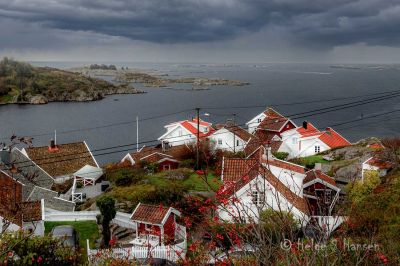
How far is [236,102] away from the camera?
115500 mm

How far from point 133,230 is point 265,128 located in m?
29.6

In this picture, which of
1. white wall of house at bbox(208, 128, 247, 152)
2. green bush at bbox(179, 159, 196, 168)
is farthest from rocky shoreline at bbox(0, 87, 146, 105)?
green bush at bbox(179, 159, 196, 168)

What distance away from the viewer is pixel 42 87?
425 feet

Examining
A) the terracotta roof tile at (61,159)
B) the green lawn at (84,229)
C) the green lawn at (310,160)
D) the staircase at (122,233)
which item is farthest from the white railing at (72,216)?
the green lawn at (310,160)

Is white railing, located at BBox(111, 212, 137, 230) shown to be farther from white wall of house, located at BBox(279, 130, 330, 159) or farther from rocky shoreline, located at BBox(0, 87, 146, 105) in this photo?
rocky shoreline, located at BBox(0, 87, 146, 105)

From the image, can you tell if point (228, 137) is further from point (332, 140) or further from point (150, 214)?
point (150, 214)

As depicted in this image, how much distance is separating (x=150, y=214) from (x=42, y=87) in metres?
120

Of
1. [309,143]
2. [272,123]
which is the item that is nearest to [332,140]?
[309,143]

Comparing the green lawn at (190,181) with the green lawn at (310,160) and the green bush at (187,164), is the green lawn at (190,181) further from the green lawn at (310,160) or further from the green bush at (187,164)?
the green lawn at (310,160)

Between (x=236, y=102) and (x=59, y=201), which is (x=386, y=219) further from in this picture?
(x=236, y=102)

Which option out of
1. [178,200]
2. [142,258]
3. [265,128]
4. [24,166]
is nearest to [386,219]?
[142,258]

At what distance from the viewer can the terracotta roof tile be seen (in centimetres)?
3369

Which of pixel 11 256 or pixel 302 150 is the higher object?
pixel 11 256

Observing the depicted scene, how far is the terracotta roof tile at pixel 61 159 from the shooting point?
111 feet
